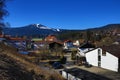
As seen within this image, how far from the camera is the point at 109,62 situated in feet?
166

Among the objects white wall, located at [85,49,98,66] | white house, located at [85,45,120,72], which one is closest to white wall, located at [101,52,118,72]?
white house, located at [85,45,120,72]

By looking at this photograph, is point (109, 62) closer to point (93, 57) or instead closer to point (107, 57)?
point (107, 57)

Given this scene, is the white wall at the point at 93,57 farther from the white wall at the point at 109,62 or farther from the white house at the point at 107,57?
the white wall at the point at 109,62

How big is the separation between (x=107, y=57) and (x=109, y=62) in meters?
1.29

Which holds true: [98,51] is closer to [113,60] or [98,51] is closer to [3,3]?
[113,60]

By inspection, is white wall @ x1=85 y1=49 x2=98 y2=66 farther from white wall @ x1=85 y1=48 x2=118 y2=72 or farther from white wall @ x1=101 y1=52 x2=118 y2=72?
white wall @ x1=101 y1=52 x2=118 y2=72

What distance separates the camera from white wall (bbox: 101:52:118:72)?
4818 centimetres

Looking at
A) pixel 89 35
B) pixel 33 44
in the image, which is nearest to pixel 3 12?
pixel 33 44

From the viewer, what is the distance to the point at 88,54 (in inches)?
2434

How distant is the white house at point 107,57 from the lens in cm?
4816

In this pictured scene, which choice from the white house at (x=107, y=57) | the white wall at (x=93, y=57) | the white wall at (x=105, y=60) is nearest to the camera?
the white house at (x=107, y=57)

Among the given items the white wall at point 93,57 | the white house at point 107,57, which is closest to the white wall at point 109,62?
the white house at point 107,57

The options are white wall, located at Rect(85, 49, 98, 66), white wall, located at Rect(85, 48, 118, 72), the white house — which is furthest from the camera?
white wall, located at Rect(85, 49, 98, 66)

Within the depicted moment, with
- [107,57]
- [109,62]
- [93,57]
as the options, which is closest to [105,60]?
[107,57]
